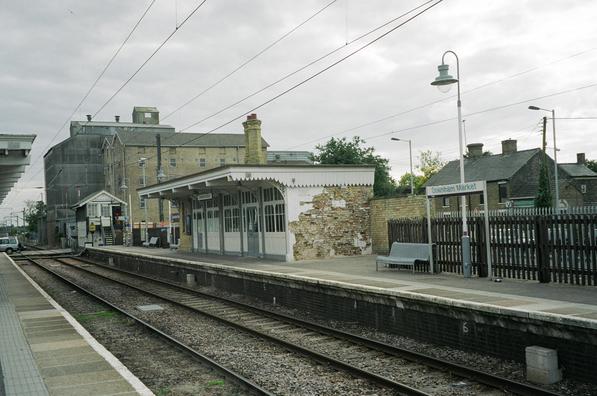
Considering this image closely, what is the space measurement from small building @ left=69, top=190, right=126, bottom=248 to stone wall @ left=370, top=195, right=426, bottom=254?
107 ft

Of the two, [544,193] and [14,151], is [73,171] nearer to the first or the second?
[544,193]

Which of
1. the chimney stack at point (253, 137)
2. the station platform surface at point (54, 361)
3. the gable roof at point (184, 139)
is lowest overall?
the station platform surface at point (54, 361)

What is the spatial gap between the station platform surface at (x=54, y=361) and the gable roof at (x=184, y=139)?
57312 mm

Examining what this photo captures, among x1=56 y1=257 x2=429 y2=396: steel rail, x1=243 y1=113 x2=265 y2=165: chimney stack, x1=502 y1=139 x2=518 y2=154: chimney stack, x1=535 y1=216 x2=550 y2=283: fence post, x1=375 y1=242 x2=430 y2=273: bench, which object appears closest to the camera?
x1=56 y1=257 x2=429 y2=396: steel rail

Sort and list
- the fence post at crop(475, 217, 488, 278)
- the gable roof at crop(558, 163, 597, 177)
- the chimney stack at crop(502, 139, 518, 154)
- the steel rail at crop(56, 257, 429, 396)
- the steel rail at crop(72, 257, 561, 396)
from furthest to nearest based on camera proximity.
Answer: the gable roof at crop(558, 163, 597, 177) < the chimney stack at crop(502, 139, 518, 154) < the fence post at crop(475, 217, 488, 278) < the steel rail at crop(56, 257, 429, 396) < the steel rail at crop(72, 257, 561, 396)

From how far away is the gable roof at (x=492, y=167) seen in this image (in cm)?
5334

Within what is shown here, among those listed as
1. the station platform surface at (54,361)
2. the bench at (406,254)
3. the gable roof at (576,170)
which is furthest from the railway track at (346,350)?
the gable roof at (576,170)

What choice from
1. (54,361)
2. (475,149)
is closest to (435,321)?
(54,361)

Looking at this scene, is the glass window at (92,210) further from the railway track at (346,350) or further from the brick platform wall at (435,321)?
the railway track at (346,350)

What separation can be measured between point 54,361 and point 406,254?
32.7ft

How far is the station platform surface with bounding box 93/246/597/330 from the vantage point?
319 inches

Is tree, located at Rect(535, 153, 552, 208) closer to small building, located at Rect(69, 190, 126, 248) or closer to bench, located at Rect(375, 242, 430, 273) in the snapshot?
bench, located at Rect(375, 242, 430, 273)

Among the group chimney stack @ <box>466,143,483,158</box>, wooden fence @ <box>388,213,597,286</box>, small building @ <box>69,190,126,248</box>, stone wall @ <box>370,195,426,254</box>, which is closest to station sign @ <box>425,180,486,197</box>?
wooden fence @ <box>388,213,597,286</box>

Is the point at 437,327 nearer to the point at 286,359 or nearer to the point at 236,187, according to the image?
the point at 286,359
